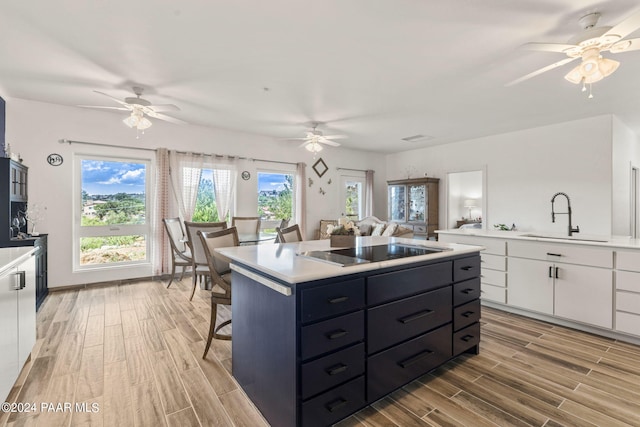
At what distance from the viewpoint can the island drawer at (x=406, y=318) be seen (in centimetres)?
169

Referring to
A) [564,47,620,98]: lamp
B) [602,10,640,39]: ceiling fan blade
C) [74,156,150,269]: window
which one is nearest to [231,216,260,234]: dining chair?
[74,156,150,269]: window

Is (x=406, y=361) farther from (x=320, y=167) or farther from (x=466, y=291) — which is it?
(x=320, y=167)

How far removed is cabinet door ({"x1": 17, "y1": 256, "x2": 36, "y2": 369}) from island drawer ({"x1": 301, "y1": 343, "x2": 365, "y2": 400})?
1925 mm

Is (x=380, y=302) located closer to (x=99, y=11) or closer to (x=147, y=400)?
(x=147, y=400)

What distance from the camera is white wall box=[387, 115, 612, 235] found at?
4430 mm

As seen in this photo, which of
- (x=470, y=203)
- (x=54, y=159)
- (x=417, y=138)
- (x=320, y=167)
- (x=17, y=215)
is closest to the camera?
(x=17, y=215)

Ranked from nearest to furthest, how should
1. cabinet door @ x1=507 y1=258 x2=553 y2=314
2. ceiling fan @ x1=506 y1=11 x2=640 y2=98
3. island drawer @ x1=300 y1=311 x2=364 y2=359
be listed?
island drawer @ x1=300 y1=311 x2=364 y2=359
ceiling fan @ x1=506 y1=11 x2=640 y2=98
cabinet door @ x1=507 y1=258 x2=553 y2=314

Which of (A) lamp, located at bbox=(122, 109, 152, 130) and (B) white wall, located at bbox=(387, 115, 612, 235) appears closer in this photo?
(A) lamp, located at bbox=(122, 109, 152, 130)

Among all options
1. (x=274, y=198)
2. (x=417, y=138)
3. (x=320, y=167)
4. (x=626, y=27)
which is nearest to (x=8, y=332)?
(x=626, y=27)

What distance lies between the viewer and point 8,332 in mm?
1717

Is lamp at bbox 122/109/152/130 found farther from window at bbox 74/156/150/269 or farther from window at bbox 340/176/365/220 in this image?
window at bbox 340/176/365/220

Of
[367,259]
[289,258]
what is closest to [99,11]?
[289,258]

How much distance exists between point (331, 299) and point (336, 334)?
0.60 feet

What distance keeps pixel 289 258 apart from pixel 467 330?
155cm
